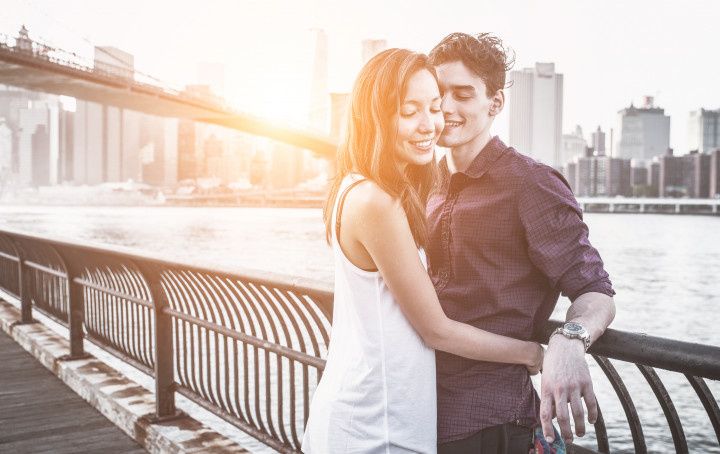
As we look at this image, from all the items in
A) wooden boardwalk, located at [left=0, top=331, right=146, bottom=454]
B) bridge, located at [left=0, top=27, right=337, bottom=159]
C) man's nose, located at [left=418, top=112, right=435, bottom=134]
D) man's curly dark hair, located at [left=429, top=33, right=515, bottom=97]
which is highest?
bridge, located at [left=0, top=27, right=337, bottom=159]

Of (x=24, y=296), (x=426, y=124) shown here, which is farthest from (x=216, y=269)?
(x=24, y=296)

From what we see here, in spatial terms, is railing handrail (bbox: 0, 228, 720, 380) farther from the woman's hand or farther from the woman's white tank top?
the woman's white tank top

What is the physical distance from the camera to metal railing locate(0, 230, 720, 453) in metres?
1.44

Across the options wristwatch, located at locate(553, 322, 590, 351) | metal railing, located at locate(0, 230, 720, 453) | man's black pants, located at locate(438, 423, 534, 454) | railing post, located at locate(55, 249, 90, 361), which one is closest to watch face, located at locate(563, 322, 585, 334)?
wristwatch, located at locate(553, 322, 590, 351)

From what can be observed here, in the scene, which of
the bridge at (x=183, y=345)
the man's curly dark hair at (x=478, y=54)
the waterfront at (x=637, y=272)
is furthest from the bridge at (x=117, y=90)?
the man's curly dark hair at (x=478, y=54)

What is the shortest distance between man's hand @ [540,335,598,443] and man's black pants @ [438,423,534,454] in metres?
0.16

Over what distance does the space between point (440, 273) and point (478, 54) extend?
1.40 ft

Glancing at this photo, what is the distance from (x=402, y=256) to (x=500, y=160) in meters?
0.28

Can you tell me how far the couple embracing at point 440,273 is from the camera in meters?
1.31

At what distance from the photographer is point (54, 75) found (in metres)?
33.2

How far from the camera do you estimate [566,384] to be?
1.17 metres

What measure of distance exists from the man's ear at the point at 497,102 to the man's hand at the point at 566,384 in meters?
0.49

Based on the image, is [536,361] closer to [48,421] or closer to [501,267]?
[501,267]

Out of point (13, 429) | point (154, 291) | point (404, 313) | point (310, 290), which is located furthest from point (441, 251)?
point (13, 429)
